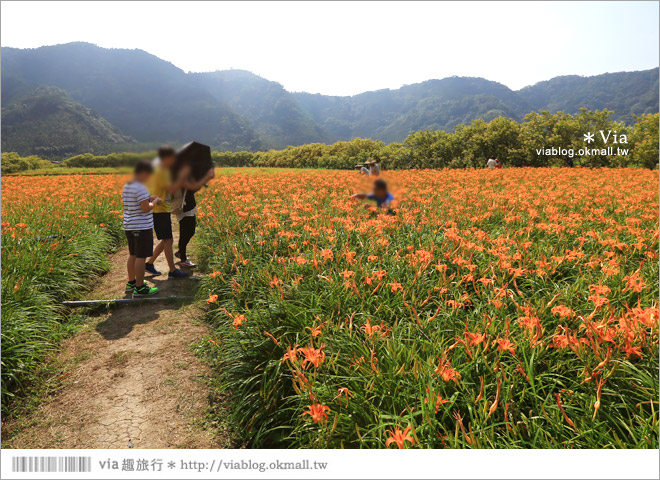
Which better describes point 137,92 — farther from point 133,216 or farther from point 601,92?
point 601,92

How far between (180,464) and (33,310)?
3.56 meters

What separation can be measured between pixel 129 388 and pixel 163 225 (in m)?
1.89

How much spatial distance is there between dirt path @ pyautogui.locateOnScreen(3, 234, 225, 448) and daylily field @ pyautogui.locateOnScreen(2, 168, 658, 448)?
0.24 metres

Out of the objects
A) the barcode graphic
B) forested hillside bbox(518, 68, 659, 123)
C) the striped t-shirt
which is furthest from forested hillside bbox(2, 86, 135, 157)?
forested hillside bbox(518, 68, 659, 123)

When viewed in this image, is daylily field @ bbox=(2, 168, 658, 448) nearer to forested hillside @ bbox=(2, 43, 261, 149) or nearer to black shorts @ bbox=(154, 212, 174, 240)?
forested hillside @ bbox=(2, 43, 261, 149)

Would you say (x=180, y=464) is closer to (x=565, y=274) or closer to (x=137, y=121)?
(x=137, y=121)

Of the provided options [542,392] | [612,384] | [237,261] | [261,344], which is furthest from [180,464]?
[237,261]

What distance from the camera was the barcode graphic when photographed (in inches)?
47.8

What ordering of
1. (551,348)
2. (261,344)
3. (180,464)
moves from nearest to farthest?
(180,464) → (551,348) → (261,344)

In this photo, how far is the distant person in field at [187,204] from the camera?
31 centimetres

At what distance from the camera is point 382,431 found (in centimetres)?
182

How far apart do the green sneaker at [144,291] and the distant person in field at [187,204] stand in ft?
1.72

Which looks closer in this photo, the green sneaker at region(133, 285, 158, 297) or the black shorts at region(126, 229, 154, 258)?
the black shorts at region(126, 229, 154, 258)

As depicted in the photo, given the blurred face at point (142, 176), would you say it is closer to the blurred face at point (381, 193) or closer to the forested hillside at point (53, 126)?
the forested hillside at point (53, 126)
